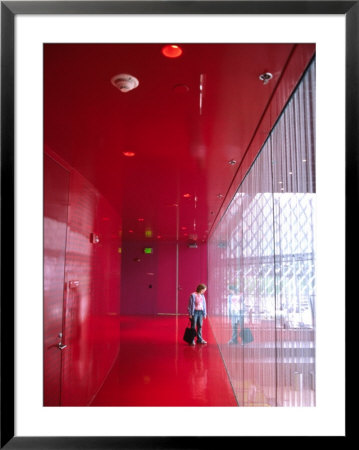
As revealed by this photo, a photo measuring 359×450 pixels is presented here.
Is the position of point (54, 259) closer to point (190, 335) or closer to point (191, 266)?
point (190, 335)

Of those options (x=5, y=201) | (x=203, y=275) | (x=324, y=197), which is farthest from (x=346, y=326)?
(x=203, y=275)

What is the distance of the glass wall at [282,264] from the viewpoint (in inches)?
75.4

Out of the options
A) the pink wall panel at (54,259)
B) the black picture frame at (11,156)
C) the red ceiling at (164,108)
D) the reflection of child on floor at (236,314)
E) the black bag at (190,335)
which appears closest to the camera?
the black picture frame at (11,156)

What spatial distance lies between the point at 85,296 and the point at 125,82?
3302 millimetres

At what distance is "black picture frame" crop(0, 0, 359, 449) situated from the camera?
1.25m

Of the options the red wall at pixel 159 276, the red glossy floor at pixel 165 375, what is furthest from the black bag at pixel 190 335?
the red wall at pixel 159 276

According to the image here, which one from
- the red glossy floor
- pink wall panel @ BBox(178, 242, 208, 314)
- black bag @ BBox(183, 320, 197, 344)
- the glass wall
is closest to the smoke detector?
the glass wall

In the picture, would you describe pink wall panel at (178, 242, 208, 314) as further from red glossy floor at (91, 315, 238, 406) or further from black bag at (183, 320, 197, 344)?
black bag at (183, 320, 197, 344)

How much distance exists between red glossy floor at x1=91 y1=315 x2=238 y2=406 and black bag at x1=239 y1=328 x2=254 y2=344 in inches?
35.2

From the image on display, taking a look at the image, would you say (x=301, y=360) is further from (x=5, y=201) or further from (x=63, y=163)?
(x=63, y=163)

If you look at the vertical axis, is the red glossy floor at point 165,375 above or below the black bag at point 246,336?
below

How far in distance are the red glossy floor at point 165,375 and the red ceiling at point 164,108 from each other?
280cm

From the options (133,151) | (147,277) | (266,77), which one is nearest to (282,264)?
(266,77)

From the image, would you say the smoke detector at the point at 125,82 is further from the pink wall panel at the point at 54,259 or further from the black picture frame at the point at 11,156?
the pink wall panel at the point at 54,259
